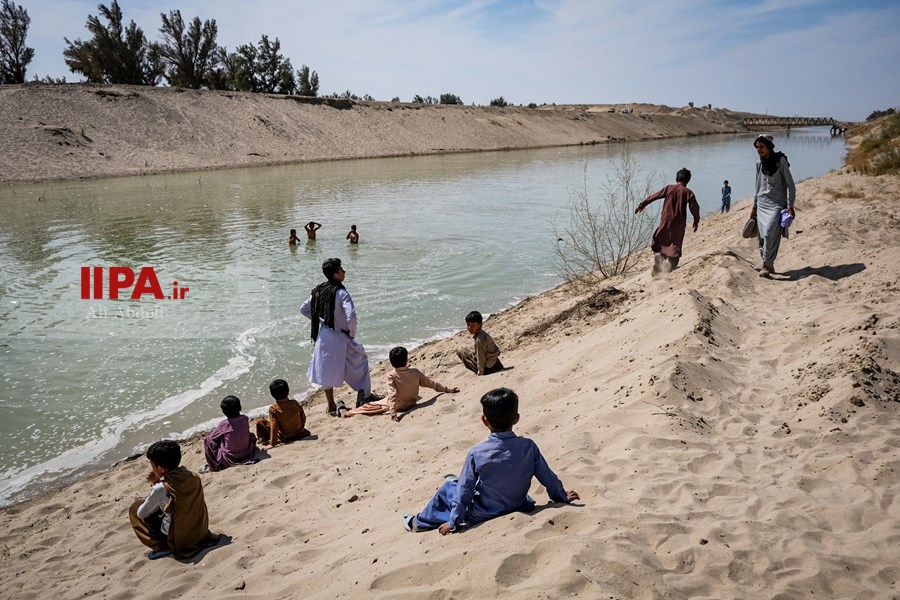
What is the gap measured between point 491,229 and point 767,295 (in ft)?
37.2

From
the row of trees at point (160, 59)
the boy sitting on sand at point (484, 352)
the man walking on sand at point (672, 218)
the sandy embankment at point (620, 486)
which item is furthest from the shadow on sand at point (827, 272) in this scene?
the row of trees at point (160, 59)

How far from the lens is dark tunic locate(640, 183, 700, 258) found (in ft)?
26.4

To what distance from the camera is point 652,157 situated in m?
44.6

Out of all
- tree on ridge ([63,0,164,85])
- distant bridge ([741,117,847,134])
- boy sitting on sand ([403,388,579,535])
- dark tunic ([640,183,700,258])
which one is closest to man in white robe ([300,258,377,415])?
boy sitting on sand ([403,388,579,535])

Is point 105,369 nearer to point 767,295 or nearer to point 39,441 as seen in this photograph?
point 39,441

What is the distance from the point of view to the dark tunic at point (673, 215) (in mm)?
8039

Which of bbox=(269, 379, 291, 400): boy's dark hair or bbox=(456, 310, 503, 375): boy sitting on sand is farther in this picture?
bbox=(456, 310, 503, 375): boy sitting on sand

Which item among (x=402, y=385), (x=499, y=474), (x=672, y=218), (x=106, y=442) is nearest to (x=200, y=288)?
(x=106, y=442)

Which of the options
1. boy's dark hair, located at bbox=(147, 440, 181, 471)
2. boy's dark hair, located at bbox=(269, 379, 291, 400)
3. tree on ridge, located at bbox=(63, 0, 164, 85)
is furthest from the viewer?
tree on ridge, located at bbox=(63, 0, 164, 85)

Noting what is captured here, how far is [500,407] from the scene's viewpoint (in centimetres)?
306

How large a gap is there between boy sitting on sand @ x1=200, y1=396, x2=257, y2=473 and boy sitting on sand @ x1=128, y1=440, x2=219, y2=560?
1.29 m

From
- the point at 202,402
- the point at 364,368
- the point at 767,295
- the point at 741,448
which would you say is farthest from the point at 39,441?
the point at 767,295

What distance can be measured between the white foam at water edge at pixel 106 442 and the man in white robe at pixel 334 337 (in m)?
2.03

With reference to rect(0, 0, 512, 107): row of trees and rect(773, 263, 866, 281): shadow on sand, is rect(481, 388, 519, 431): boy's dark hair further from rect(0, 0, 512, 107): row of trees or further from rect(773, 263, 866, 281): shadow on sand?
rect(0, 0, 512, 107): row of trees
